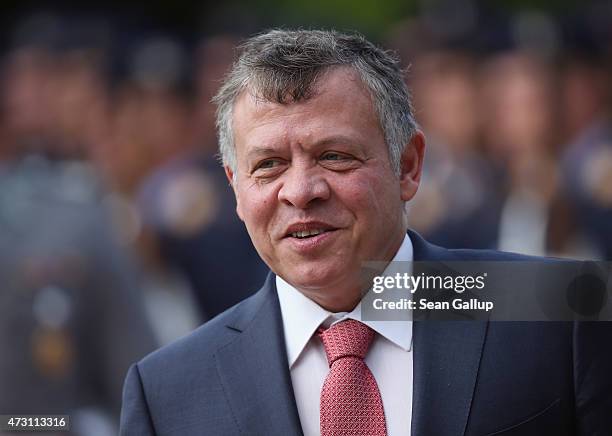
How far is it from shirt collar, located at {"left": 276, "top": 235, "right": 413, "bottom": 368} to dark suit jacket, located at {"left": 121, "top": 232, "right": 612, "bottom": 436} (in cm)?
3

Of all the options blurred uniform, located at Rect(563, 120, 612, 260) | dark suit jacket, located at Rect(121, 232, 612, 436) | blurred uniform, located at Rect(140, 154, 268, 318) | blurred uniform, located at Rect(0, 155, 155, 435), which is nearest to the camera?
dark suit jacket, located at Rect(121, 232, 612, 436)

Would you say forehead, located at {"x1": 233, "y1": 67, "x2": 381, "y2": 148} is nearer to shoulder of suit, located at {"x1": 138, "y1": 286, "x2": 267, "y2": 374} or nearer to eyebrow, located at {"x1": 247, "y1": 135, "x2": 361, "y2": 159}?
eyebrow, located at {"x1": 247, "y1": 135, "x2": 361, "y2": 159}

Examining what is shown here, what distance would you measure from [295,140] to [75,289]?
2.52m

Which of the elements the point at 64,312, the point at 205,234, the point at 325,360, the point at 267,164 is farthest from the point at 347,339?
the point at 205,234

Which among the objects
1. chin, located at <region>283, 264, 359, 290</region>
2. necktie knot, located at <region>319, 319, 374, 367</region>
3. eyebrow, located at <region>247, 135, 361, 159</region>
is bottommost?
necktie knot, located at <region>319, 319, 374, 367</region>

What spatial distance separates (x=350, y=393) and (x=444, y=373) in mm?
228

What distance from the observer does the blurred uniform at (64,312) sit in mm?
5410

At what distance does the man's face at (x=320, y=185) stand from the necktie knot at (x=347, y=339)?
3.1 inches

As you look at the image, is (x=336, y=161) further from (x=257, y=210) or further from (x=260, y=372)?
(x=260, y=372)

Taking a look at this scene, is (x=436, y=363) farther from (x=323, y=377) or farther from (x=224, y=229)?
A: (x=224, y=229)

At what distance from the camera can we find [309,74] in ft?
11.3

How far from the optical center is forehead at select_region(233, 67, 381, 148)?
3.38 m

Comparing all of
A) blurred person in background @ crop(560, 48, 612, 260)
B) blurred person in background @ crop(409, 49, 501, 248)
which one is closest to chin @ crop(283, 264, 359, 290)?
blurred person in background @ crop(560, 48, 612, 260)

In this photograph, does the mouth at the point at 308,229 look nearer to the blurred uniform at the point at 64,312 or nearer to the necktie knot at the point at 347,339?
the necktie knot at the point at 347,339
